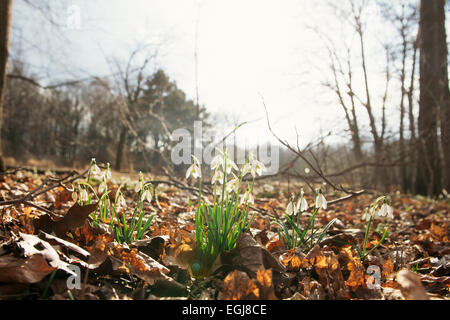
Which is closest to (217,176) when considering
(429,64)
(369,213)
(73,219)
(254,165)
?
(254,165)

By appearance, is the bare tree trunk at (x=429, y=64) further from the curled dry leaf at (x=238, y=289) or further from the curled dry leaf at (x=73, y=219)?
the curled dry leaf at (x=73, y=219)

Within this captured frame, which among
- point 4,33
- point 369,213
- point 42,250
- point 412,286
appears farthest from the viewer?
point 4,33

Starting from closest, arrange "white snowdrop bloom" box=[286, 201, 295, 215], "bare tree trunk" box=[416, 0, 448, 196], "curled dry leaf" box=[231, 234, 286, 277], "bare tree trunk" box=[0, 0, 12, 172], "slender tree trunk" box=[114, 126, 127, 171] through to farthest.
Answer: "curled dry leaf" box=[231, 234, 286, 277] → "white snowdrop bloom" box=[286, 201, 295, 215] → "bare tree trunk" box=[0, 0, 12, 172] → "bare tree trunk" box=[416, 0, 448, 196] → "slender tree trunk" box=[114, 126, 127, 171]

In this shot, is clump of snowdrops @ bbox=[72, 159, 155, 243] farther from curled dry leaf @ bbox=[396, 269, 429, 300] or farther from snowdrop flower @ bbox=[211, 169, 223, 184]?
curled dry leaf @ bbox=[396, 269, 429, 300]

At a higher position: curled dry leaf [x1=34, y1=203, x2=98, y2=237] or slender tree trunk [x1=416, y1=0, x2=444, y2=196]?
slender tree trunk [x1=416, y1=0, x2=444, y2=196]

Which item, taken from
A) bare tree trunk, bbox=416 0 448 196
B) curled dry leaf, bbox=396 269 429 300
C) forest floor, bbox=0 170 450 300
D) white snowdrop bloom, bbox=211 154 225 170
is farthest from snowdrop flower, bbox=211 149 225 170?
bare tree trunk, bbox=416 0 448 196

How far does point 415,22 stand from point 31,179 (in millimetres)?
13081

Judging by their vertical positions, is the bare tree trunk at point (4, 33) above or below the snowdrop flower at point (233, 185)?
above

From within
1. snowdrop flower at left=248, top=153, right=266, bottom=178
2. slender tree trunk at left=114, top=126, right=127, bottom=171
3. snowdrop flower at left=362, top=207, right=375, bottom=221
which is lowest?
snowdrop flower at left=362, top=207, right=375, bottom=221

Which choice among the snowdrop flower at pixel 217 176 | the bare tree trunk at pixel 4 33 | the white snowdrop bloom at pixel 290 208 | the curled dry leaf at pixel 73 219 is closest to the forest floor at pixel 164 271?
the curled dry leaf at pixel 73 219

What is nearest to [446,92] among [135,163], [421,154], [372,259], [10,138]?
[421,154]

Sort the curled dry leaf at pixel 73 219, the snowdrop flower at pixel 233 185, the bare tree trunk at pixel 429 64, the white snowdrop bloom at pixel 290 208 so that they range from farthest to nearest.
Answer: the bare tree trunk at pixel 429 64 < the white snowdrop bloom at pixel 290 208 < the snowdrop flower at pixel 233 185 < the curled dry leaf at pixel 73 219

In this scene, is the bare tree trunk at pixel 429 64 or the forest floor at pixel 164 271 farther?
the bare tree trunk at pixel 429 64

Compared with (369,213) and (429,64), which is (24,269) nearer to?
(369,213)
